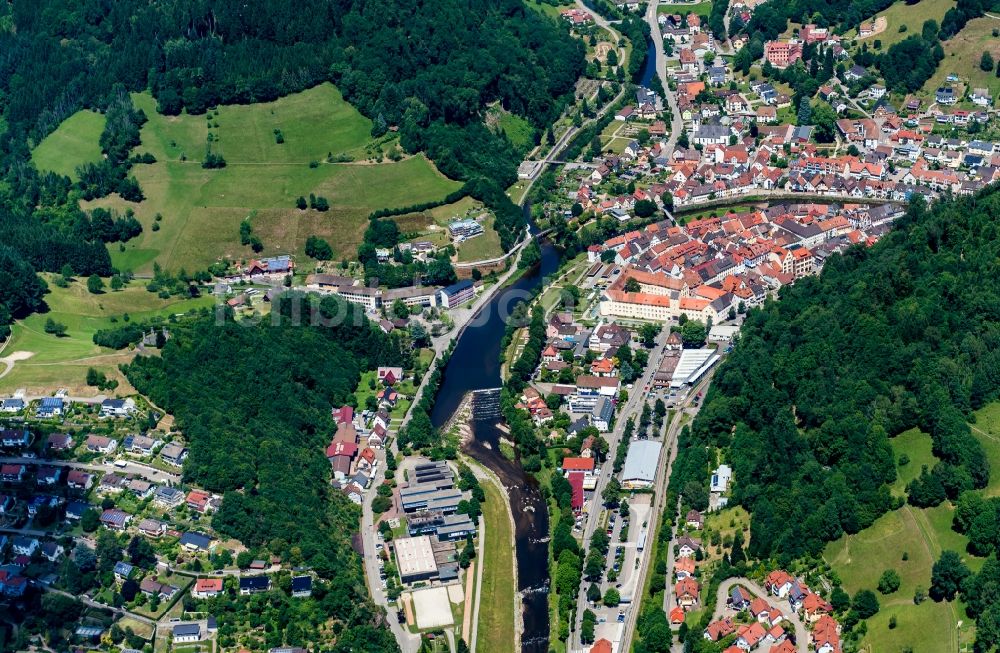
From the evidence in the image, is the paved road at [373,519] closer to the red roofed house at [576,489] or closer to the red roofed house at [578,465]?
the red roofed house at [578,465]

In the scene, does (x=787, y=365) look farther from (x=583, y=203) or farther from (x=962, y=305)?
(x=583, y=203)

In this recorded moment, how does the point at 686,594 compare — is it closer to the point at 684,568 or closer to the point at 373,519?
the point at 684,568

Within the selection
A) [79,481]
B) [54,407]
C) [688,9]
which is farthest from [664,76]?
[79,481]

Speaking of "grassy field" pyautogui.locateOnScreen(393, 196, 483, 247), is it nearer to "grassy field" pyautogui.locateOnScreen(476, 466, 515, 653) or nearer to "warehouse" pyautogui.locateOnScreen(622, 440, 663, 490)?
"warehouse" pyautogui.locateOnScreen(622, 440, 663, 490)

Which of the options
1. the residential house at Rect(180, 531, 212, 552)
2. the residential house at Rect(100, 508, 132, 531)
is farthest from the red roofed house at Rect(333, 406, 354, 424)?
the residential house at Rect(100, 508, 132, 531)

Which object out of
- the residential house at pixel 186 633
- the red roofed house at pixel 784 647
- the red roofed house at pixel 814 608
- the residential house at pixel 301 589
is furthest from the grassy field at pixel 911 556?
the residential house at pixel 186 633

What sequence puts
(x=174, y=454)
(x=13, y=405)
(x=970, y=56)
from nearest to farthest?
(x=174, y=454) → (x=13, y=405) → (x=970, y=56)
